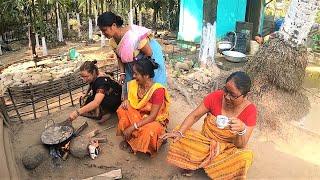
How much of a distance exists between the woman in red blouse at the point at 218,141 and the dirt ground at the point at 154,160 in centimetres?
37

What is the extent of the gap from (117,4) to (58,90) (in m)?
8.42

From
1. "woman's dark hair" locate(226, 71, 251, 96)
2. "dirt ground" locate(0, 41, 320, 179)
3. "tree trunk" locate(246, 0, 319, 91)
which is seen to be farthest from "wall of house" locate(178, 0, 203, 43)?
"woman's dark hair" locate(226, 71, 251, 96)

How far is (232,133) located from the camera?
348 cm

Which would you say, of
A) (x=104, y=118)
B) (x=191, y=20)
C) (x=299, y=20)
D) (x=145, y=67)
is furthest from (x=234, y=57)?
(x=145, y=67)

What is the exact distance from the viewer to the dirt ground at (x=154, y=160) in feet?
13.2

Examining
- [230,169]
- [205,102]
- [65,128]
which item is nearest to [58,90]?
[65,128]

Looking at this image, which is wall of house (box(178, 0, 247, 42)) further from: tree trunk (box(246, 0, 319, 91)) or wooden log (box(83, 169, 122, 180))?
wooden log (box(83, 169, 122, 180))

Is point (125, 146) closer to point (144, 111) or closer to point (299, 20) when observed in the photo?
point (144, 111)

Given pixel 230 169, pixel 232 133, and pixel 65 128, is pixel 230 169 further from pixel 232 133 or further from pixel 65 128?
pixel 65 128

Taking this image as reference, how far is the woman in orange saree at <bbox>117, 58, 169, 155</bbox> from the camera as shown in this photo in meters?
3.88

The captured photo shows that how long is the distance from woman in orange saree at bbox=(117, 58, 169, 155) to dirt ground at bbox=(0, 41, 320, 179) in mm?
225

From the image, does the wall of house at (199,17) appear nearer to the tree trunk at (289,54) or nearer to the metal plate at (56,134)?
the tree trunk at (289,54)

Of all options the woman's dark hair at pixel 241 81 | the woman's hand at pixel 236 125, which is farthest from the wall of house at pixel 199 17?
the woman's hand at pixel 236 125

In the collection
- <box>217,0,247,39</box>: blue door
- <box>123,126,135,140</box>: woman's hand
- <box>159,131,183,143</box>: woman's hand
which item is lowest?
<box>123,126,135,140</box>: woman's hand
